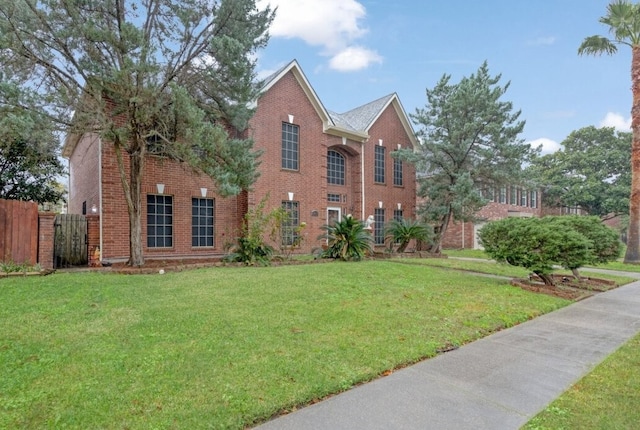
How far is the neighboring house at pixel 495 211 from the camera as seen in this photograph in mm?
23391

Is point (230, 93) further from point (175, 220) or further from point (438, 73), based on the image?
point (438, 73)

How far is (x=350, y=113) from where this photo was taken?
2134 cm

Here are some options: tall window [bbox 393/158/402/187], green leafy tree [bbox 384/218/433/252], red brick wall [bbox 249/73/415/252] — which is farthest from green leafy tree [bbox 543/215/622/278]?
tall window [bbox 393/158/402/187]

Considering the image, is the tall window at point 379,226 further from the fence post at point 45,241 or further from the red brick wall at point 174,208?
the fence post at point 45,241

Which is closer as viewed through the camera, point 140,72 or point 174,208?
point 140,72

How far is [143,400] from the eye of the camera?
2.81m

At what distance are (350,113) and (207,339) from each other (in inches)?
751

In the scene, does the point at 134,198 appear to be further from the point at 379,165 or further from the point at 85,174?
the point at 379,165

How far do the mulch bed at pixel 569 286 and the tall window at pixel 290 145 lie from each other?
32.0 feet

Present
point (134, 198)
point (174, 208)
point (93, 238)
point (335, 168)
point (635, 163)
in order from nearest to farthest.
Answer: point (134, 198)
point (93, 238)
point (174, 208)
point (635, 163)
point (335, 168)

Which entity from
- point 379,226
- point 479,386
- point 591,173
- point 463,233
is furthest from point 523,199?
point 479,386

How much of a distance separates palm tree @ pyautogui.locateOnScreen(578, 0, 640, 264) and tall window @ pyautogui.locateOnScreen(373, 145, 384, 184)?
10.7m

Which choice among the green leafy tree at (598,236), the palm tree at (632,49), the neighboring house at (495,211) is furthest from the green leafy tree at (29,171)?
the palm tree at (632,49)

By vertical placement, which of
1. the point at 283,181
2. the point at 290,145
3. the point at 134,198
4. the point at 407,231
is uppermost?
the point at 290,145
